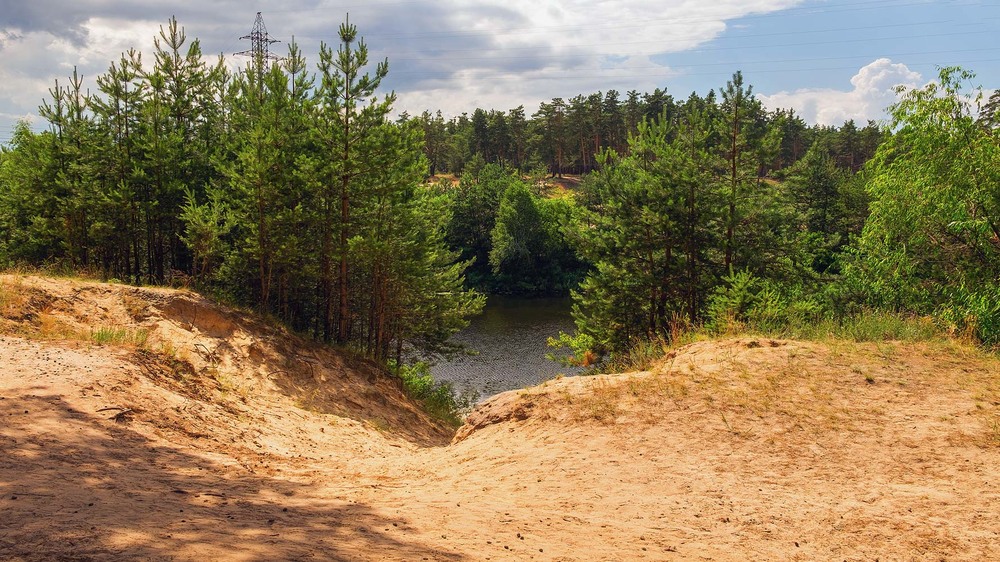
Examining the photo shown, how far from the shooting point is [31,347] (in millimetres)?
10961

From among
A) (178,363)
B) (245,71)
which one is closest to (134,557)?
(178,363)

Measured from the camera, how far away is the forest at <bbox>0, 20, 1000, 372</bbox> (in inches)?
702

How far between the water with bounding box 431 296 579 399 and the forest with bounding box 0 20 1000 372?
787 cm

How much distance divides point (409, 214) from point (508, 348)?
2113 cm

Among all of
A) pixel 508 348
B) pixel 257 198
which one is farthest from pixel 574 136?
pixel 257 198

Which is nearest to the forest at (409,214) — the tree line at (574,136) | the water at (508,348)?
the water at (508,348)

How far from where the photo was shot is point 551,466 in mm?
8109

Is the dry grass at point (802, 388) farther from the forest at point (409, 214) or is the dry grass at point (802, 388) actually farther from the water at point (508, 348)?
the water at point (508, 348)

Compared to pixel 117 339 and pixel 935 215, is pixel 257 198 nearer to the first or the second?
pixel 117 339

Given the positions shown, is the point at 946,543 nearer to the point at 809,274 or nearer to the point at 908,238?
the point at 908,238

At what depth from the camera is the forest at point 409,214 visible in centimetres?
1783

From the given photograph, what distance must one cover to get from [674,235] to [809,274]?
5.91 metres

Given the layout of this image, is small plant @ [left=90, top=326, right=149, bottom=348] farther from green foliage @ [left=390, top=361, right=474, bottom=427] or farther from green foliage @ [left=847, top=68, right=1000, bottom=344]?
green foliage @ [left=847, top=68, right=1000, bottom=344]

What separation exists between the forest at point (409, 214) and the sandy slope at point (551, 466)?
5.09 m
